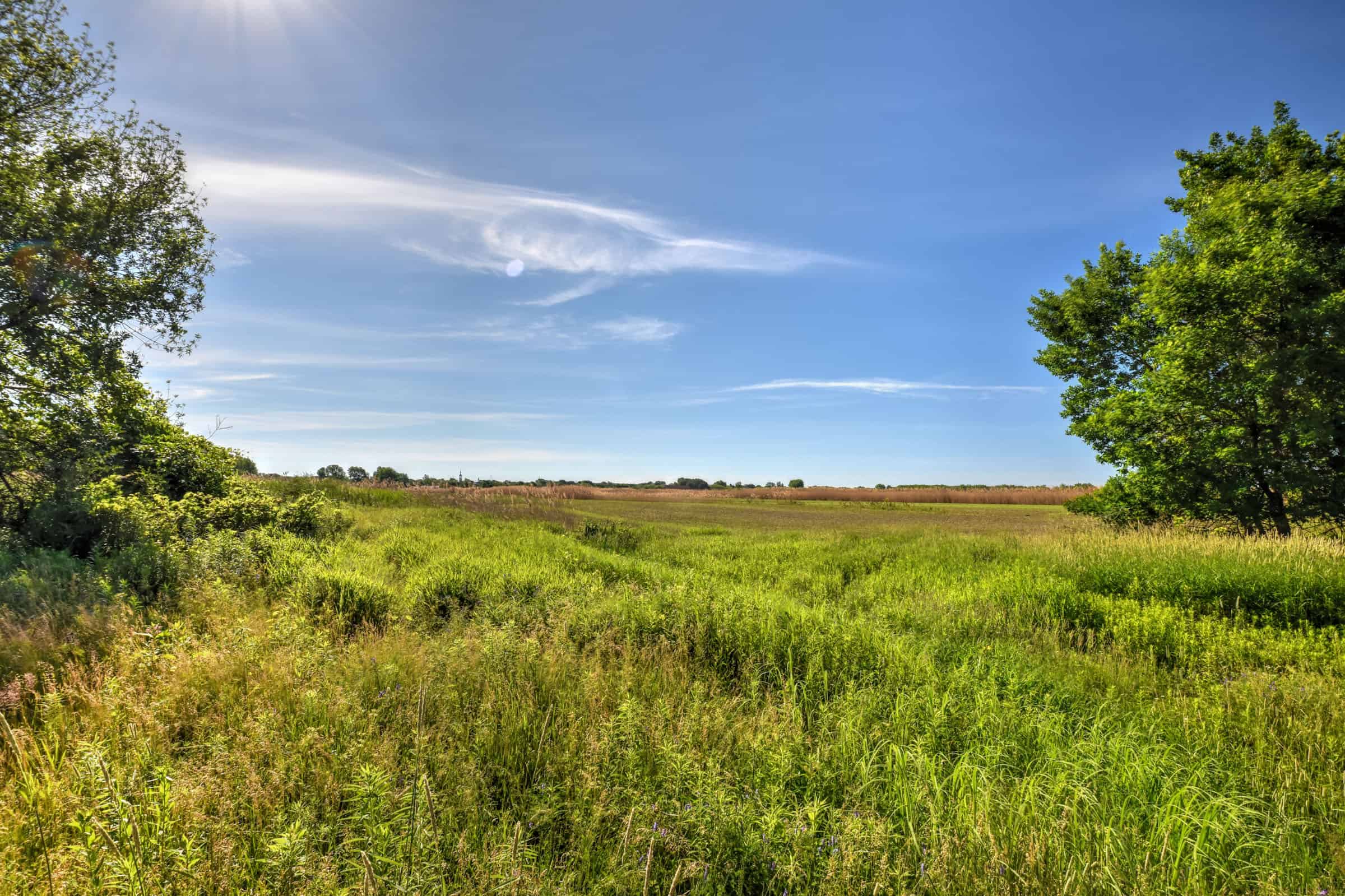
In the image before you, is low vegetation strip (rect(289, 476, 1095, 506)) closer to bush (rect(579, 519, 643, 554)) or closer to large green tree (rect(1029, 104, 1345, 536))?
bush (rect(579, 519, 643, 554))

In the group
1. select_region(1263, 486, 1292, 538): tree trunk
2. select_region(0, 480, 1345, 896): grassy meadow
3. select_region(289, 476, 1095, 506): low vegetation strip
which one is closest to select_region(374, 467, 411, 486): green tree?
select_region(289, 476, 1095, 506): low vegetation strip

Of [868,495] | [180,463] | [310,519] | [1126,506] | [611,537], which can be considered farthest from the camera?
[868,495]

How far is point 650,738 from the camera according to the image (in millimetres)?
3945

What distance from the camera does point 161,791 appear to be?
8.66 feet

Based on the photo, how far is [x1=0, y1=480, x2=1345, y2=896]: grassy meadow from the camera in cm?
262

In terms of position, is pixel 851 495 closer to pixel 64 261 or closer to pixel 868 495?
pixel 868 495

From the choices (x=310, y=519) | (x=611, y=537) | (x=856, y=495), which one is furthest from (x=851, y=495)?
(x=310, y=519)

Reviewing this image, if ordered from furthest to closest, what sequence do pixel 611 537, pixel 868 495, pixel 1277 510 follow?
pixel 868 495 < pixel 611 537 < pixel 1277 510

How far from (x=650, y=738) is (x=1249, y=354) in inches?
926

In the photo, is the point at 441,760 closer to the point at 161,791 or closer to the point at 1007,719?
the point at 161,791

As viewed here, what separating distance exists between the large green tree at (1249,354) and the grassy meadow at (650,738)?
32.6 ft

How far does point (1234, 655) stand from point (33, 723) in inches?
526

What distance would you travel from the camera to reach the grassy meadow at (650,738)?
8.58 feet

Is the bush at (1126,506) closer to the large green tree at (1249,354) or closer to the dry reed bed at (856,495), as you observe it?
the large green tree at (1249,354)
